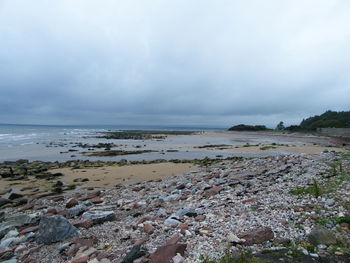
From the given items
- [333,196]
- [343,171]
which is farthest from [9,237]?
[343,171]

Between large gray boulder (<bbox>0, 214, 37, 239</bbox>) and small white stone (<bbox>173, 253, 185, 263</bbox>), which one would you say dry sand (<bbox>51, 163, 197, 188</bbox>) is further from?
small white stone (<bbox>173, 253, 185, 263</bbox>)

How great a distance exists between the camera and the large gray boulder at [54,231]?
586cm

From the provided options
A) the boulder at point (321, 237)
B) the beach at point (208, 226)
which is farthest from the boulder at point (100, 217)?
the boulder at point (321, 237)

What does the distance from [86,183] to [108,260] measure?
11458 mm

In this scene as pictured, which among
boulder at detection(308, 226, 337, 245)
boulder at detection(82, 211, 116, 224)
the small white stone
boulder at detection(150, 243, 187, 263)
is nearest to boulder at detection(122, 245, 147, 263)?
boulder at detection(150, 243, 187, 263)

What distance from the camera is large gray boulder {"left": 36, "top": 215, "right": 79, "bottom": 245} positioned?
5.86m

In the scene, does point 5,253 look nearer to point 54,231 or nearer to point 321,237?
point 54,231

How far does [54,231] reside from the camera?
19.4 feet

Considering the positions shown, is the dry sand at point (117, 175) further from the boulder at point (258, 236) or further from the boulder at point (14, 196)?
the boulder at point (258, 236)

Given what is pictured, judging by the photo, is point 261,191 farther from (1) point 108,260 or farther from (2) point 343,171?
(1) point 108,260

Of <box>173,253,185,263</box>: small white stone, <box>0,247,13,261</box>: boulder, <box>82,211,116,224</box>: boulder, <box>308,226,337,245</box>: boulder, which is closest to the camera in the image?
<box>173,253,185,263</box>: small white stone

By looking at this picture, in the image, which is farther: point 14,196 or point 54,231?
point 14,196

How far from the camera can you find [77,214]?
8164mm

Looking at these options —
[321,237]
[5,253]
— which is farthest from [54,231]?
[321,237]
